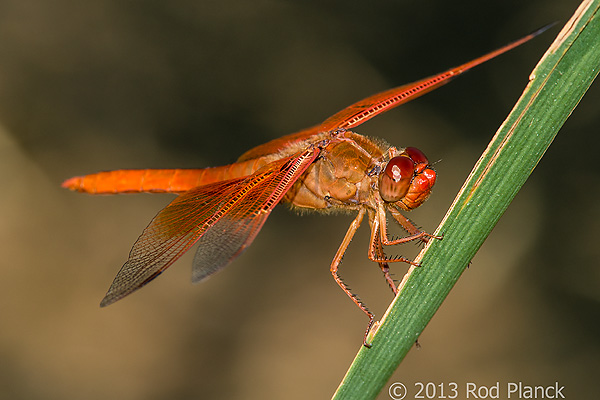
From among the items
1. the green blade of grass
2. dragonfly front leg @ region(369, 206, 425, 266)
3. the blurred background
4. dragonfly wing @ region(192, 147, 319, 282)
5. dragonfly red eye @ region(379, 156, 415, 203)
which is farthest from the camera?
the blurred background

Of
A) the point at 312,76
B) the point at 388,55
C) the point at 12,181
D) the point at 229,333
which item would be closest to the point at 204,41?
the point at 312,76

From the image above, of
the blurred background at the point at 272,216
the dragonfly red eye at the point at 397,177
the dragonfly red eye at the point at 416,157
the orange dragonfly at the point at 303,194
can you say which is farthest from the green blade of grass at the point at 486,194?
the blurred background at the point at 272,216

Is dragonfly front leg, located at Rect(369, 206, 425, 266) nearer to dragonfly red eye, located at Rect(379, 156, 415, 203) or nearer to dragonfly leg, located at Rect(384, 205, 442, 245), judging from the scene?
dragonfly leg, located at Rect(384, 205, 442, 245)

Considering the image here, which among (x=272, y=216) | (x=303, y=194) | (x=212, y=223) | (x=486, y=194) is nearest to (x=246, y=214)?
(x=212, y=223)

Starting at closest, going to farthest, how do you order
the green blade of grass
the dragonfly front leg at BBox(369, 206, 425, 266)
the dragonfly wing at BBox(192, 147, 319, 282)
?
the green blade of grass
the dragonfly wing at BBox(192, 147, 319, 282)
the dragonfly front leg at BBox(369, 206, 425, 266)

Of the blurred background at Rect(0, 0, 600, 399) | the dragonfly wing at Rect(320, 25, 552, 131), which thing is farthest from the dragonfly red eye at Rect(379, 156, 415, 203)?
the blurred background at Rect(0, 0, 600, 399)

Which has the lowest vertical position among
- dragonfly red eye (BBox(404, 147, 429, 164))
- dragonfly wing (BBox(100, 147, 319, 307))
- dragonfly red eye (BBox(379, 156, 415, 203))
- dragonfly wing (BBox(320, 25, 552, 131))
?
dragonfly wing (BBox(100, 147, 319, 307))

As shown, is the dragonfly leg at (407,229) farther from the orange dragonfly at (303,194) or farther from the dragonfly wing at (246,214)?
the dragonfly wing at (246,214)
